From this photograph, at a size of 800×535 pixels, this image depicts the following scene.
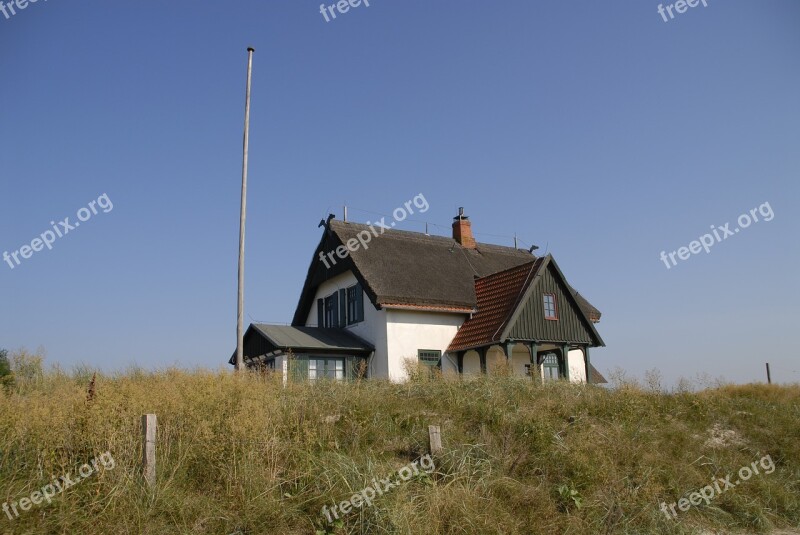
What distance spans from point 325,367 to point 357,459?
40.7 feet

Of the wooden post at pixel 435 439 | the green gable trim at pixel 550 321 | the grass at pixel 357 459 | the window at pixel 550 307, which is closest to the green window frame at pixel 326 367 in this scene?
the green gable trim at pixel 550 321

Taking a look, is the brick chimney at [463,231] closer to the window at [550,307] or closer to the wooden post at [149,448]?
the window at [550,307]

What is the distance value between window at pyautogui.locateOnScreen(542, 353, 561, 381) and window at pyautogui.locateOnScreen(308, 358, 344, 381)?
296 inches

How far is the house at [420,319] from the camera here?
22250 millimetres

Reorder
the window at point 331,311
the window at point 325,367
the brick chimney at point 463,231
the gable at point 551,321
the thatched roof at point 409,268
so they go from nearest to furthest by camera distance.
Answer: the window at point 325,367 → the gable at point 551,321 → the thatched roof at point 409,268 → the window at point 331,311 → the brick chimney at point 463,231

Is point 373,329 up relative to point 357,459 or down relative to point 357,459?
up

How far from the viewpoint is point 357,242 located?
2497cm

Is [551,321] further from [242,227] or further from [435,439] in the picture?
[435,439]

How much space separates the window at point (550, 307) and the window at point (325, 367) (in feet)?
24.7

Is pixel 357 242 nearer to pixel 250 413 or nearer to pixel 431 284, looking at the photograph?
pixel 431 284

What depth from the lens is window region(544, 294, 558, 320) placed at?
77.4 ft

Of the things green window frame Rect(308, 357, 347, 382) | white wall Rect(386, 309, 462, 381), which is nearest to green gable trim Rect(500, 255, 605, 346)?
white wall Rect(386, 309, 462, 381)

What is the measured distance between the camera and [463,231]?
29500 millimetres

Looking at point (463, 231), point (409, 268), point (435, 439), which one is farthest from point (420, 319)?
point (435, 439)
